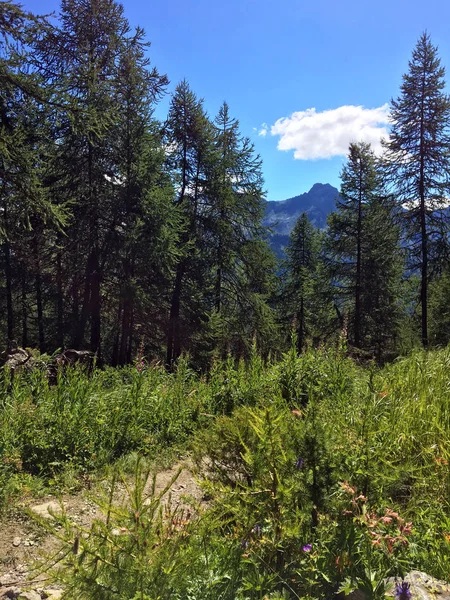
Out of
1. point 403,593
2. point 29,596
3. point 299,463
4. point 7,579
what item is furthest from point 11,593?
point 403,593

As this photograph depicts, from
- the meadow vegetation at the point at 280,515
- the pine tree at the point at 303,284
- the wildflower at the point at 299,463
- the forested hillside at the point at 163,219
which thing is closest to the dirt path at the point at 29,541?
the meadow vegetation at the point at 280,515

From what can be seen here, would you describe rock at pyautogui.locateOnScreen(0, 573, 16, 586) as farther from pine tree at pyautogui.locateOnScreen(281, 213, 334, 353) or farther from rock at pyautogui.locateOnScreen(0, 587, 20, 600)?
pine tree at pyautogui.locateOnScreen(281, 213, 334, 353)

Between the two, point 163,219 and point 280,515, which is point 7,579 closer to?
point 280,515

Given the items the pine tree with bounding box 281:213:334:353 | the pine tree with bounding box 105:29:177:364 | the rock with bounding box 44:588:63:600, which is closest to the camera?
the rock with bounding box 44:588:63:600

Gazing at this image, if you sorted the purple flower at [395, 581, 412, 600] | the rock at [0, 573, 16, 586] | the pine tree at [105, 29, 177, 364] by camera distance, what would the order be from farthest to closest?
the pine tree at [105, 29, 177, 364], the rock at [0, 573, 16, 586], the purple flower at [395, 581, 412, 600]

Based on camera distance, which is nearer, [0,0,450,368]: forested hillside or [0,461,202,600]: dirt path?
[0,461,202,600]: dirt path

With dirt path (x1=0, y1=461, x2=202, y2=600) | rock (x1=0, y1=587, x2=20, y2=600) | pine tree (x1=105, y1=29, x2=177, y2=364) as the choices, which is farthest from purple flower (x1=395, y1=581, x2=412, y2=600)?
pine tree (x1=105, y1=29, x2=177, y2=364)

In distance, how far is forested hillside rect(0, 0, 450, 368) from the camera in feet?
35.0

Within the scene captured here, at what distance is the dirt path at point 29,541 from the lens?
88.4 inches

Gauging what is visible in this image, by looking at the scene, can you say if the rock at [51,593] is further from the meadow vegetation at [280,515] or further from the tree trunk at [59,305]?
the tree trunk at [59,305]

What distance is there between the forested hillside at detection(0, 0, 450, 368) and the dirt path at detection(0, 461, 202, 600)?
5.46 meters

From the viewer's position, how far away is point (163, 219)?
14039 millimetres

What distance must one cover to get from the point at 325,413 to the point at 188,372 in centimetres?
420

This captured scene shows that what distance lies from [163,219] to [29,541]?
1215 cm
